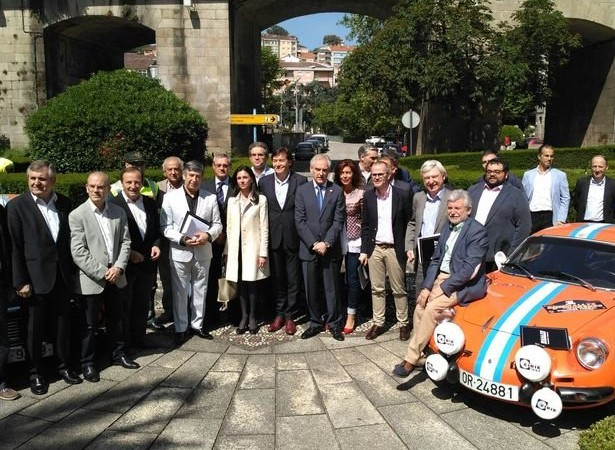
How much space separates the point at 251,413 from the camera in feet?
15.5

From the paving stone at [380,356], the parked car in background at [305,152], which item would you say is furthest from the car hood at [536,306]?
the parked car in background at [305,152]

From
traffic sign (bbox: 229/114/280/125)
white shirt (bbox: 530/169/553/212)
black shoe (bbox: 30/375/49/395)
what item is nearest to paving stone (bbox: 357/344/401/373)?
black shoe (bbox: 30/375/49/395)

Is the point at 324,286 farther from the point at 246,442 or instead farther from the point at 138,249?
the point at 246,442

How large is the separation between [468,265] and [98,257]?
3472 mm

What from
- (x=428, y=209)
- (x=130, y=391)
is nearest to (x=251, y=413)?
(x=130, y=391)

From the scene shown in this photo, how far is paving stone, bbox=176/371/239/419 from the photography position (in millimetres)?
4734

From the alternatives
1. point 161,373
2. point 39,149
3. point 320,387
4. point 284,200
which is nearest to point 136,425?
point 161,373

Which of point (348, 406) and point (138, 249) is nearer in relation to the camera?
point (348, 406)

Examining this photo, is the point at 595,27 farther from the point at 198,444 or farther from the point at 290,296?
the point at 198,444

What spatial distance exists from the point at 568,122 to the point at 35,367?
93.0 ft

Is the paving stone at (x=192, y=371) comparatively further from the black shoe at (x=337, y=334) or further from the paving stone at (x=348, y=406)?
the black shoe at (x=337, y=334)

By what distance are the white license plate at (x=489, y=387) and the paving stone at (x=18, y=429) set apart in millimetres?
3403

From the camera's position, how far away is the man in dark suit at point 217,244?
22.4ft

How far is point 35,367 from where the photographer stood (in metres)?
5.12
